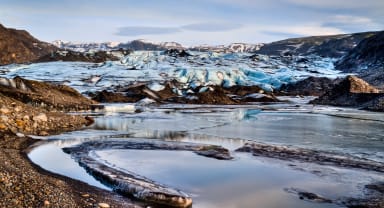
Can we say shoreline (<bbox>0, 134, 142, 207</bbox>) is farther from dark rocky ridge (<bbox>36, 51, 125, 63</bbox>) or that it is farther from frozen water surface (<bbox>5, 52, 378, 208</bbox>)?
dark rocky ridge (<bbox>36, 51, 125, 63</bbox>)

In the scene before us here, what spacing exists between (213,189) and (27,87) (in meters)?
29.0

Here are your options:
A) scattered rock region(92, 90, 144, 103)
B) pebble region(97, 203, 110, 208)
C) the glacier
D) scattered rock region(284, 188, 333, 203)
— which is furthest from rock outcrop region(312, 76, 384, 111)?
pebble region(97, 203, 110, 208)

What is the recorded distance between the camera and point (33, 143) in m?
14.9

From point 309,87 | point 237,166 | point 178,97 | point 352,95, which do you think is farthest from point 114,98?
point 237,166

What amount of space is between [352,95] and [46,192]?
40514mm

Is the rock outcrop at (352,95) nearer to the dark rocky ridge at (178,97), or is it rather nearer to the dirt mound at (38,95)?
the dark rocky ridge at (178,97)

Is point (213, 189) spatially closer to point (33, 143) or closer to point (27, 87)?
point (33, 143)

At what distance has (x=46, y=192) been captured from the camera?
7.68 meters

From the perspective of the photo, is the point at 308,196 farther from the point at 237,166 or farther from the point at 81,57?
the point at 81,57

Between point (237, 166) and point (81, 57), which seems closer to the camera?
point (237, 166)

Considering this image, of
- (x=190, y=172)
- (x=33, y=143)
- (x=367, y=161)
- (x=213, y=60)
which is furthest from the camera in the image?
(x=213, y=60)

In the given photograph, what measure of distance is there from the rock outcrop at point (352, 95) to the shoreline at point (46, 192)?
33.2 metres

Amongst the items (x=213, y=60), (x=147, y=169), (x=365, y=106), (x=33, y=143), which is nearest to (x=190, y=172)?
(x=147, y=169)

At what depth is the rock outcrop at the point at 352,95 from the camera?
130ft
